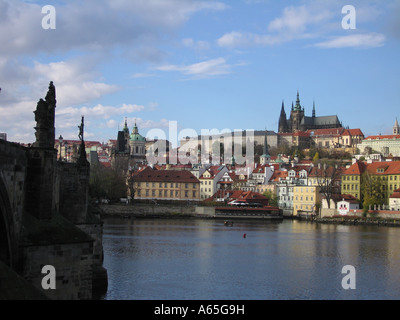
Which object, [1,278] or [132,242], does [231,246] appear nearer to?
[132,242]

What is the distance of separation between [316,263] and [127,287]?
1479cm

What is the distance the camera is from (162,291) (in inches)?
1072

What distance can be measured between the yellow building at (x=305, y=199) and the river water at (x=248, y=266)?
36.8 meters

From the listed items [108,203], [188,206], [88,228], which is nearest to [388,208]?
[188,206]

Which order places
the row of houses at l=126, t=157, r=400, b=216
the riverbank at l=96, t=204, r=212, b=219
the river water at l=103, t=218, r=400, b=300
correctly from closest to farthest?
the river water at l=103, t=218, r=400, b=300
the riverbank at l=96, t=204, r=212, b=219
the row of houses at l=126, t=157, r=400, b=216

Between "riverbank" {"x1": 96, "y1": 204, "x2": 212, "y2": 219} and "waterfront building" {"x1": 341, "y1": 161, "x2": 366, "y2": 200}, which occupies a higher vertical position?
"waterfront building" {"x1": 341, "y1": 161, "x2": 366, "y2": 200}

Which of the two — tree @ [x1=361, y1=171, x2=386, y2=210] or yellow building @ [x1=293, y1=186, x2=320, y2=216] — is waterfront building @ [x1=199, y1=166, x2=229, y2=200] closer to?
yellow building @ [x1=293, y1=186, x2=320, y2=216]

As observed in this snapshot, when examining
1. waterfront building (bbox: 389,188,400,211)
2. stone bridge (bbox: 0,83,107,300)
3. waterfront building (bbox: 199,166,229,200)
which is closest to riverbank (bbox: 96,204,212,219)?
waterfront building (bbox: 199,166,229,200)

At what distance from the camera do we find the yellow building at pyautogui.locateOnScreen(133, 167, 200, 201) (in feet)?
341

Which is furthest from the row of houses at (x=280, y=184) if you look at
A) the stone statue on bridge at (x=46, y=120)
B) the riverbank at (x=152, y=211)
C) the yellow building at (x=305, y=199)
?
the stone statue on bridge at (x=46, y=120)

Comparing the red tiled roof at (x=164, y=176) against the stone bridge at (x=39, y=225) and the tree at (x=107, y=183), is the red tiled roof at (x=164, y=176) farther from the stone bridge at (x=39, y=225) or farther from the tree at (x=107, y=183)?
the stone bridge at (x=39, y=225)

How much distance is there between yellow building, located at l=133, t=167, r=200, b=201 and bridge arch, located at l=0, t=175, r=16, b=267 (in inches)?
3414

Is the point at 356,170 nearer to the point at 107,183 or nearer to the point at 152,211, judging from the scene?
the point at 152,211

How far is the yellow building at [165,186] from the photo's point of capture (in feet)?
341
